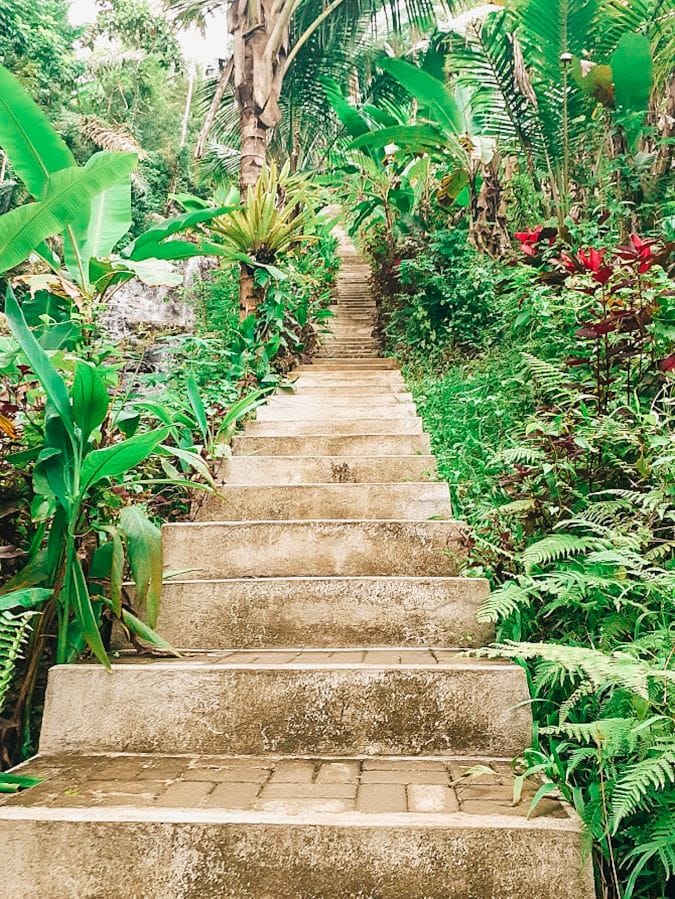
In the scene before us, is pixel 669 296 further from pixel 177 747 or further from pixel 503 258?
pixel 503 258

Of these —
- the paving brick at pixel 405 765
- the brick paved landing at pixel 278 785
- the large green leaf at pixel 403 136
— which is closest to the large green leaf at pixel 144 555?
the brick paved landing at pixel 278 785

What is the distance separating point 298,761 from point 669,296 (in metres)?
2.13

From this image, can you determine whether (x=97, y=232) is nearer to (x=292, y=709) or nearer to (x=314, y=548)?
(x=314, y=548)

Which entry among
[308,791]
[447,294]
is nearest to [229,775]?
[308,791]

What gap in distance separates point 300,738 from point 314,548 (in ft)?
2.98

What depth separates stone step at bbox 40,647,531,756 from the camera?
176cm

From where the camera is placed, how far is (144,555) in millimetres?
1901

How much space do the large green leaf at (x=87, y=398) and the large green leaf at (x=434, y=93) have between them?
16.7 feet

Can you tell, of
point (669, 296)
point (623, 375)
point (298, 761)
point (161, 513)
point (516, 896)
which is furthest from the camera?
point (161, 513)

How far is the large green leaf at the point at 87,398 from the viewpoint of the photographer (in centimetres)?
177

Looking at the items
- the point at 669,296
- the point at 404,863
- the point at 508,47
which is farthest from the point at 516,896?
the point at 508,47

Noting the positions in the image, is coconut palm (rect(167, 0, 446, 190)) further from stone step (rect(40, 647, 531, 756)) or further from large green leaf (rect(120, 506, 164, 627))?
stone step (rect(40, 647, 531, 756))

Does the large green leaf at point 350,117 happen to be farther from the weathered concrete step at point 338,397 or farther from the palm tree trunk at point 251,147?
the weathered concrete step at point 338,397

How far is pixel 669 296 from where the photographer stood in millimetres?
2469
